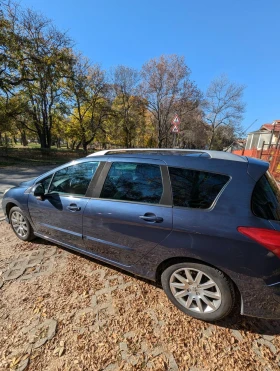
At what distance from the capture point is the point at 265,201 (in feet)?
5.82

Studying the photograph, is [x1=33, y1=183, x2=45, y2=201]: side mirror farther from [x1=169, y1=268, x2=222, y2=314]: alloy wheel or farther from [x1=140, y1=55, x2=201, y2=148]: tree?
[x1=140, y1=55, x2=201, y2=148]: tree

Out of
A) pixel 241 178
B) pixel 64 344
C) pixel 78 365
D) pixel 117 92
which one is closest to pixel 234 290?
pixel 241 178

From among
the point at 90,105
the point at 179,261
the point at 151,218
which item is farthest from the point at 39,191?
the point at 90,105

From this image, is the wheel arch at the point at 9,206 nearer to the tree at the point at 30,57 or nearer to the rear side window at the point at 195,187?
the rear side window at the point at 195,187

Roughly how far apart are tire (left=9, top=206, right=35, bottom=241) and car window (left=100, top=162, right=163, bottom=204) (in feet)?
5.92

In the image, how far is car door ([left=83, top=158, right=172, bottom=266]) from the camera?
2.07 metres

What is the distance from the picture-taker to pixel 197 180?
196 centimetres

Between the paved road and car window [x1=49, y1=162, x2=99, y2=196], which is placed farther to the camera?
the paved road

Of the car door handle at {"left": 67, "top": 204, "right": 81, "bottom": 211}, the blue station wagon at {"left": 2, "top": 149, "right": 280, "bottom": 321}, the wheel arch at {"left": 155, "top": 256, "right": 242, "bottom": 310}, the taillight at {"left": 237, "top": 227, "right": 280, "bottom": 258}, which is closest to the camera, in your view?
the taillight at {"left": 237, "top": 227, "right": 280, "bottom": 258}

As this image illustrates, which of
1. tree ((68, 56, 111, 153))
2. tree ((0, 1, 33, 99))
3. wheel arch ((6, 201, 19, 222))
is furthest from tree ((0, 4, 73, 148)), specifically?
wheel arch ((6, 201, 19, 222))

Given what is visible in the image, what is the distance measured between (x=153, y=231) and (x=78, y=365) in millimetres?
1299

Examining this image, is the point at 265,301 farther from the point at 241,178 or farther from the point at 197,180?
the point at 197,180

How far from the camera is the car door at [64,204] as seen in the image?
2635 mm

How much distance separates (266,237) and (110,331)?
5.68 feet
